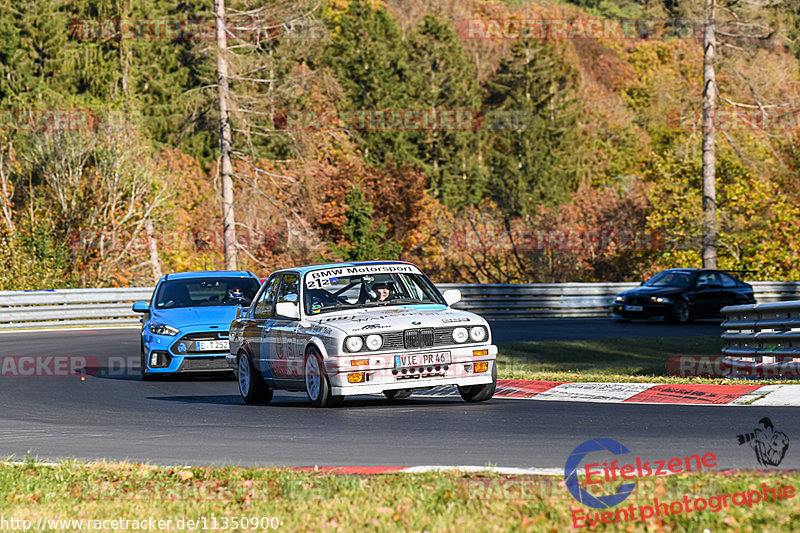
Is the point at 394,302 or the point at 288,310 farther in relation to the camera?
the point at 394,302

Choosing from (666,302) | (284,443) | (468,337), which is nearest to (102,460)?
(284,443)

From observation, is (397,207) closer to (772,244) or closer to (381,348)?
(772,244)

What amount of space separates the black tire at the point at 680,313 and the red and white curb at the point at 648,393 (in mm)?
18057

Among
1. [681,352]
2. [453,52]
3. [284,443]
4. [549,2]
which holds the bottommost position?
[681,352]

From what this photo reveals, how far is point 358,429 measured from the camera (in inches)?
401

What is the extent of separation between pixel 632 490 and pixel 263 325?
7440 mm

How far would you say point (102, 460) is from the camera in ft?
28.9

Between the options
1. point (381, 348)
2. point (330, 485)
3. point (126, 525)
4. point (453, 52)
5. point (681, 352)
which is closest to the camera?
point (126, 525)

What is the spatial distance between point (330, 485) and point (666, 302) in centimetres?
2528
